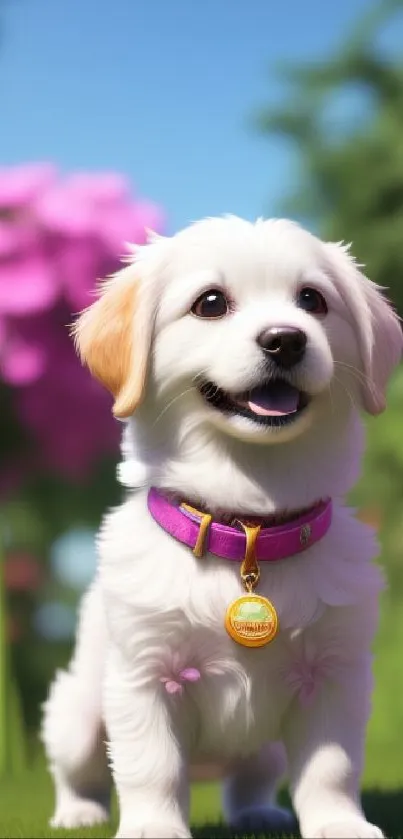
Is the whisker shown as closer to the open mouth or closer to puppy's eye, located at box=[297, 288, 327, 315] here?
the open mouth

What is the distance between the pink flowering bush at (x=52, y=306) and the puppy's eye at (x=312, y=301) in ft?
7.33

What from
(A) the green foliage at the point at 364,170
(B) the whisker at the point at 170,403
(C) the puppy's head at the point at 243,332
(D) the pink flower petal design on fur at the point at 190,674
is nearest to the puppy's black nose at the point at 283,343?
(C) the puppy's head at the point at 243,332

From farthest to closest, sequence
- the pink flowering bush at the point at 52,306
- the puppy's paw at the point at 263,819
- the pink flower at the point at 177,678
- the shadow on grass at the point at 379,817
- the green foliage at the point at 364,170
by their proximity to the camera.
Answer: the green foliage at the point at 364,170 → the pink flowering bush at the point at 52,306 → the puppy's paw at the point at 263,819 → the shadow on grass at the point at 379,817 → the pink flower at the point at 177,678

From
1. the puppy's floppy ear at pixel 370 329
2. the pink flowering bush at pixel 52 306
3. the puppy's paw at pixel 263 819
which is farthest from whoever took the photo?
the pink flowering bush at pixel 52 306

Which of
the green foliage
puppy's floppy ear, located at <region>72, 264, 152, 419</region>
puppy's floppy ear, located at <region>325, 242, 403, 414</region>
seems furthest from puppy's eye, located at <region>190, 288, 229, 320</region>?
the green foliage

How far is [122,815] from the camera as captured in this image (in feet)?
8.78

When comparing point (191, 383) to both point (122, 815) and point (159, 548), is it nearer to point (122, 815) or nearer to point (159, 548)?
point (159, 548)

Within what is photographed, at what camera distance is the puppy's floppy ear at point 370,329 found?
276 centimetres

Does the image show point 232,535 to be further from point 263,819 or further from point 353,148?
point 353,148

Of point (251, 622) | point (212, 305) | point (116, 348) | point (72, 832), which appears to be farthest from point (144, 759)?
point (212, 305)

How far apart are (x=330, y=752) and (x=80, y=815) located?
0.95 meters

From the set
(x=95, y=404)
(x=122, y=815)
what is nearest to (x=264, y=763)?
(x=122, y=815)

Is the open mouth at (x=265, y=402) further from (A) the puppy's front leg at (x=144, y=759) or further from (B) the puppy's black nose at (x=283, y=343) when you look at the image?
(A) the puppy's front leg at (x=144, y=759)

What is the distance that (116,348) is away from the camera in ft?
8.76
